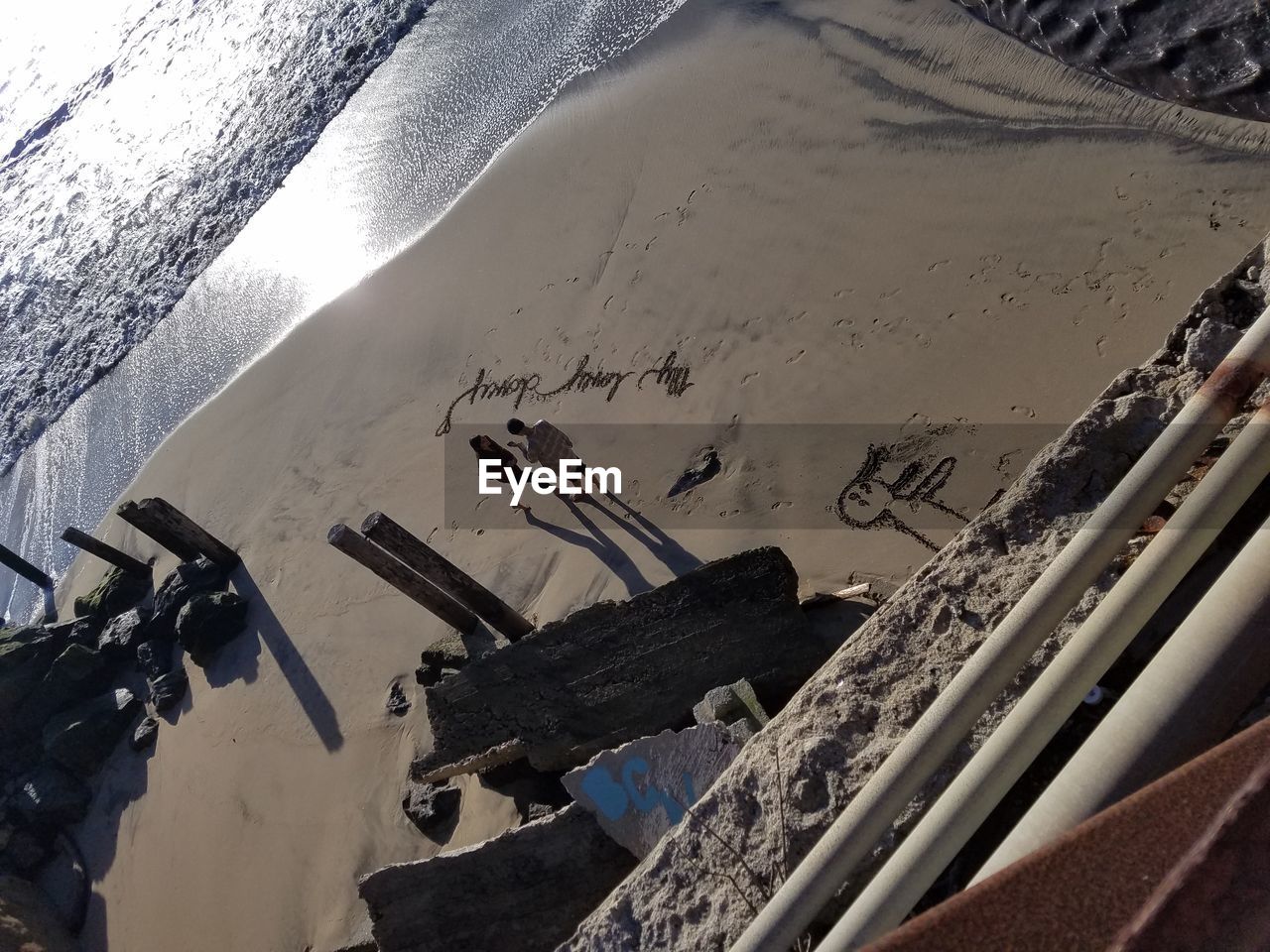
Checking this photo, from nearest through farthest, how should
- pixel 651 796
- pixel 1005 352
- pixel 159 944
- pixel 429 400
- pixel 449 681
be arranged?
pixel 651 796, pixel 449 681, pixel 1005 352, pixel 159 944, pixel 429 400

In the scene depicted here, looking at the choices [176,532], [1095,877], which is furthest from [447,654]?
[1095,877]

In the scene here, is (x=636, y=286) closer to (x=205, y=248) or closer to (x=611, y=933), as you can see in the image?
(x=611, y=933)

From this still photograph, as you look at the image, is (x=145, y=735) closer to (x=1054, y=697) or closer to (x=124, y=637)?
(x=124, y=637)

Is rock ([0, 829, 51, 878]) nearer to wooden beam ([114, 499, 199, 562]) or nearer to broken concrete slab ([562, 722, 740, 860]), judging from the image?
wooden beam ([114, 499, 199, 562])

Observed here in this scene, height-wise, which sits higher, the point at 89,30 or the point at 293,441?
the point at 89,30

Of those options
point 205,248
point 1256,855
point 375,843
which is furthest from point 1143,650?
point 205,248

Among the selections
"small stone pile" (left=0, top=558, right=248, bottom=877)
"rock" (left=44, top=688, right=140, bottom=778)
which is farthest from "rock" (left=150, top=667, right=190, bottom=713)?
"rock" (left=44, top=688, right=140, bottom=778)

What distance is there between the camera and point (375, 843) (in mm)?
7164

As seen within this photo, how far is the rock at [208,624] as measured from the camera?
955cm

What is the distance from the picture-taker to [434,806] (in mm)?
6863

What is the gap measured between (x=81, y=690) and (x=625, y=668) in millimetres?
7839

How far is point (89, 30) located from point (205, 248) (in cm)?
1230

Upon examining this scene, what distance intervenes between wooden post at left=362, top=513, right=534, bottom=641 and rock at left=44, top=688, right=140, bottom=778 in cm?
509

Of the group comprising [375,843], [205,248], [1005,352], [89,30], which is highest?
[89,30]
